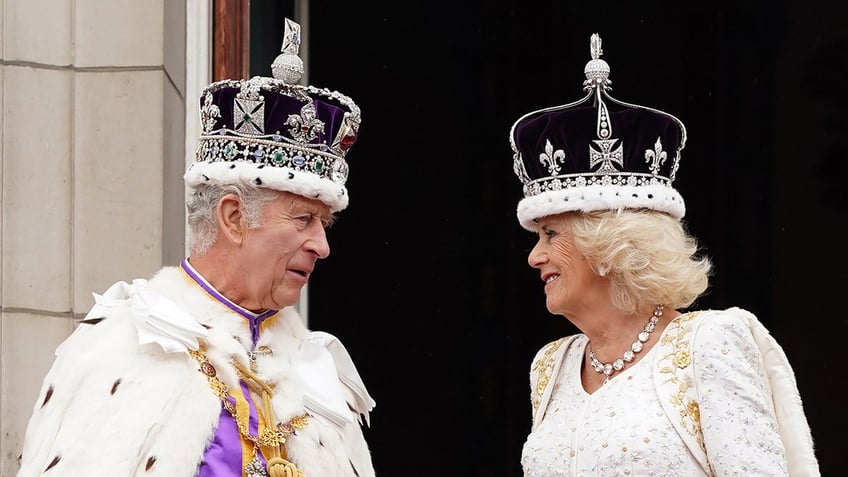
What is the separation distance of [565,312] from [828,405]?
2.47m

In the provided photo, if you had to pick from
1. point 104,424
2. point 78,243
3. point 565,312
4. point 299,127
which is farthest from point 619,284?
point 78,243

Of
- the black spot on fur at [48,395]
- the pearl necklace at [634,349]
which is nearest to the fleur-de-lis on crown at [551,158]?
the pearl necklace at [634,349]

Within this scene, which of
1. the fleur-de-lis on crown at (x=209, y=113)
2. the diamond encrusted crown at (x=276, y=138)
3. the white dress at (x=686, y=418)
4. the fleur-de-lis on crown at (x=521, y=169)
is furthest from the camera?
the fleur-de-lis on crown at (x=521, y=169)

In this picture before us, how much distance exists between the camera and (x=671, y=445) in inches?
133

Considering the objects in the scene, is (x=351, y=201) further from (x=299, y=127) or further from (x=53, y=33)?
(x=299, y=127)

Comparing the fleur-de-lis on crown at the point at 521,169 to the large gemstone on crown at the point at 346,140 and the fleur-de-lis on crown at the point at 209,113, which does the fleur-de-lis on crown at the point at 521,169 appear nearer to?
the large gemstone on crown at the point at 346,140

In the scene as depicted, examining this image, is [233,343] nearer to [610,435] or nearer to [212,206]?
[212,206]

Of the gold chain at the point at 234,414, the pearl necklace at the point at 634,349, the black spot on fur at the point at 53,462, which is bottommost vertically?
the black spot on fur at the point at 53,462

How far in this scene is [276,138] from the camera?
11.9 feet

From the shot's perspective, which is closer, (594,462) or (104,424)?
(104,424)

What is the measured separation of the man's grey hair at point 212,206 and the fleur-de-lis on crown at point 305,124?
183 mm

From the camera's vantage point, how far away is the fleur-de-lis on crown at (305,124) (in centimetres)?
365

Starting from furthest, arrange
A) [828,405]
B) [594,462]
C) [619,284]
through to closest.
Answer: [828,405]
[619,284]
[594,462]

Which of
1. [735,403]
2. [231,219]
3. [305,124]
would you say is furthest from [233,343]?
[735,403]
